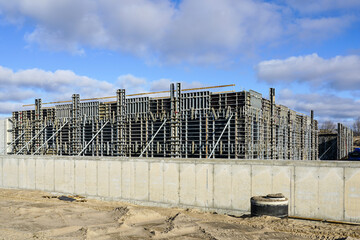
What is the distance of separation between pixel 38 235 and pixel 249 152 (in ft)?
65.1

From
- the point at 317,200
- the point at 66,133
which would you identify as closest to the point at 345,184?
the point at 317,200

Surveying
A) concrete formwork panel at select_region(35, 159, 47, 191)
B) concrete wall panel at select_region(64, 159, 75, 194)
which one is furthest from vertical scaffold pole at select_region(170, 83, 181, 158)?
concrete formwork panel at select_region(35, 159, 47, 191)

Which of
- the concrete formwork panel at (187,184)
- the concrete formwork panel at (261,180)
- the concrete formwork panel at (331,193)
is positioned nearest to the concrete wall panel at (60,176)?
the concrete formwork panel at (187,184)

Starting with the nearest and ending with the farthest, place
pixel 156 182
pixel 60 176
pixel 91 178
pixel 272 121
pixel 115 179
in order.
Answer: pixel 156 182 < pixel 115 179 < pixel 91 178 < pixel 60 176 < pixel 272 121

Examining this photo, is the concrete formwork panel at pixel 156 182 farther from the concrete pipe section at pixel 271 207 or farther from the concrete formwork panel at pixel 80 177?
the concrete pipe section at pixel 271 207

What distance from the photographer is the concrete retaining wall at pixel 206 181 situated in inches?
712

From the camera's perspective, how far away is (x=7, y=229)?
14930 mm

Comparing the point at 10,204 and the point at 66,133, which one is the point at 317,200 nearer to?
the point at 10,204

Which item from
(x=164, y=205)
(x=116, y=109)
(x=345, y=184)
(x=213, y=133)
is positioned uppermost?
(x=116, y=109)

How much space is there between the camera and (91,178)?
26516 mm

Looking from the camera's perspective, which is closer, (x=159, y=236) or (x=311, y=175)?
(x=159, y=236)

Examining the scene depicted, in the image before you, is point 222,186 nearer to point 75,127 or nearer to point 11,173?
point 11,173

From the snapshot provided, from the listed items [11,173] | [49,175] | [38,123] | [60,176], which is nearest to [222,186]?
[60,176]

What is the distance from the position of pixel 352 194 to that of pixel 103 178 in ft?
55.4
